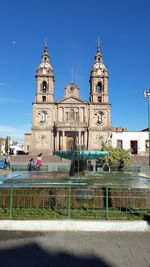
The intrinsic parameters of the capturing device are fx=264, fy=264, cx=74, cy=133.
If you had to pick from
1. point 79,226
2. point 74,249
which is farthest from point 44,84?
point 74,249

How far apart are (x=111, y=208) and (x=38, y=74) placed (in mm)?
47155

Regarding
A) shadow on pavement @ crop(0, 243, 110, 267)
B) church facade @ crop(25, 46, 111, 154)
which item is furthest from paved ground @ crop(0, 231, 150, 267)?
church facade @ crop(25, 46, 111, 154)

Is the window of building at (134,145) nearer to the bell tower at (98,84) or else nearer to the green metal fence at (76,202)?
the bell tower at (98,84)

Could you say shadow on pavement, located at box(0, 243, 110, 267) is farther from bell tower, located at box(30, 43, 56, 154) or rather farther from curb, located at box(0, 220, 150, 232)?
bell tower, located at box(30, 43, 56, 154)

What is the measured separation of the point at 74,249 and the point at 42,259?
68 cm

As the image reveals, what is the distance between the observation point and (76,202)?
705 cm

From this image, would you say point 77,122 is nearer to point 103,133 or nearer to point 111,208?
point 103,133

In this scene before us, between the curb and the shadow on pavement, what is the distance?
42.3 inches

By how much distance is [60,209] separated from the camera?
A: 7.12 m

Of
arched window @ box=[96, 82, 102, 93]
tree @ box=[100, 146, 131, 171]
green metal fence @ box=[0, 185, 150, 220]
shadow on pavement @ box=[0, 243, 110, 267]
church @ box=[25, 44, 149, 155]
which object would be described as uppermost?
arched window @ box=[96, 82, 102, 93]

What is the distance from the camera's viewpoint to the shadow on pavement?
433 centimetres

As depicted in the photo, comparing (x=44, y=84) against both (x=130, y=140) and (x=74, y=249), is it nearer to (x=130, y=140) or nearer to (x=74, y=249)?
(x=130, y=140)

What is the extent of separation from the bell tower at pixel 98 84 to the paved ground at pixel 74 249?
4672cm

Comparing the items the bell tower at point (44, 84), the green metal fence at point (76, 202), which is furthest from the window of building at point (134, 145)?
the green metal fence at point (76, 202)
